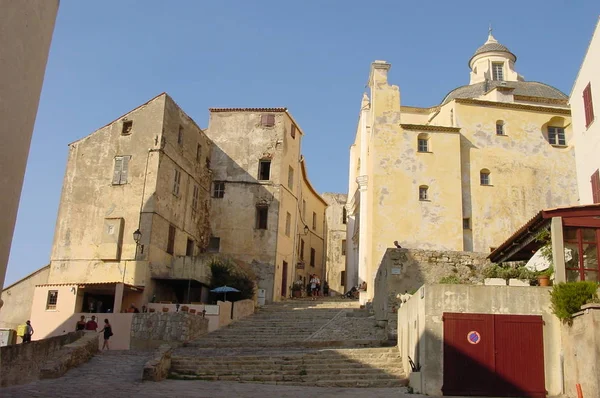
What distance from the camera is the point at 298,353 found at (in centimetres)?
2072

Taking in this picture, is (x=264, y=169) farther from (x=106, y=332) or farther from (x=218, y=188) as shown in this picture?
(x=106, y=332)

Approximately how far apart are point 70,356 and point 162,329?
6.75m

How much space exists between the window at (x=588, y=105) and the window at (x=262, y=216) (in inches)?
815

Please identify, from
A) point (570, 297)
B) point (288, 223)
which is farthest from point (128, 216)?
point (570, 297)

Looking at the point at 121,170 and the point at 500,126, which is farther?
the point at 500,126

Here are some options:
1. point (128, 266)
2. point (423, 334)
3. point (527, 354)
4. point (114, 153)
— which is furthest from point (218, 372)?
point (114, 153)

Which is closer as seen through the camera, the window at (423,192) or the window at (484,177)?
the window at (423,192)

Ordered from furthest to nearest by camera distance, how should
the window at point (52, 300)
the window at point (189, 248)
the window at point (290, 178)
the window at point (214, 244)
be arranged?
1. the window at point (290, 178)
2. the window at point (214, 244)
3. the window at point (189, 248)
4. the window at point (52, 300)

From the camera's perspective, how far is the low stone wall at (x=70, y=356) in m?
17.7

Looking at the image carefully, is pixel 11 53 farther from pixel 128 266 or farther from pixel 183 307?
pixel 128 266

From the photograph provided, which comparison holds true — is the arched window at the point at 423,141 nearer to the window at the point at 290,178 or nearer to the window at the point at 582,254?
the window at the point at 290,178

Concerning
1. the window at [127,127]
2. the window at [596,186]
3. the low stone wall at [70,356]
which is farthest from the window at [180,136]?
the window at [596,186]

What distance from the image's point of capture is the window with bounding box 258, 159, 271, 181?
40625 millimetres

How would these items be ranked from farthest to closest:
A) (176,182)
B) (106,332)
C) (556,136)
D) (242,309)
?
1. (556,136)
2. (176,182)
3. (242,309)
4. (106,332)
